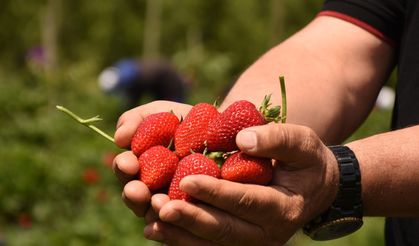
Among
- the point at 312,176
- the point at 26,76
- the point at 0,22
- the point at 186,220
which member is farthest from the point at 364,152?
the point at 0,22

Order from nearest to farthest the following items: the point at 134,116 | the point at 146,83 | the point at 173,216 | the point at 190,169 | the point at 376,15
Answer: the point at 173,216 < the point at 190,169 < the point at 134,116 < the point at 376,15 < the point at 146,83

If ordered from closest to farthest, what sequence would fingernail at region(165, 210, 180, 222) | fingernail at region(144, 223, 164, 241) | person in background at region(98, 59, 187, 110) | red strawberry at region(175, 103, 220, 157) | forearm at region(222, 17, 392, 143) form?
fingernail at region(165, 210, 180, 222)
fingernail at region(144, 223, 164, 241)
red strawberry at region(175, 103, 220, 157)
forearm at region(222, 17, 392, 143)
person in background at region(98, 59, 187, 110)

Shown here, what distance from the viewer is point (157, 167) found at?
1693 mm

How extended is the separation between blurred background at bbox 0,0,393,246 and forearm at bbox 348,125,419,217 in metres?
1.07

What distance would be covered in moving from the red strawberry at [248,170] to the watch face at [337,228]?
0.20m

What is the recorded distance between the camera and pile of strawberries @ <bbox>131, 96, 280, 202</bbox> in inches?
64.1

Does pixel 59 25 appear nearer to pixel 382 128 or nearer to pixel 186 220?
pixel 382 128

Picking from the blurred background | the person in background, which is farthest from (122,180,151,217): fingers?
the person in background

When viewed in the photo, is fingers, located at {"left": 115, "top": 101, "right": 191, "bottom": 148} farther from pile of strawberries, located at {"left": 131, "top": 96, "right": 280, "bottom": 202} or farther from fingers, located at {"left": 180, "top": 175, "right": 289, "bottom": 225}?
fingers, located at {"left": 180, "top": 175, "right": 289, "bottom": 225}

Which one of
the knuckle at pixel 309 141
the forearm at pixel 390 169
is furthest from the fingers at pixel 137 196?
the forearm at pixel 390 169

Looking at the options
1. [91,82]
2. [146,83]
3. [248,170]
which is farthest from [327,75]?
[91,82]

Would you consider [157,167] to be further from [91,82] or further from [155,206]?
[91,82]

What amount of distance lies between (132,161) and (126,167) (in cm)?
2

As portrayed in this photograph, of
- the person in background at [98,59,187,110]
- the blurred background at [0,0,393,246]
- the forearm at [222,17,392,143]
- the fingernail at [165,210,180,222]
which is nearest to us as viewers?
the fingernail at [165,210,180,222]
